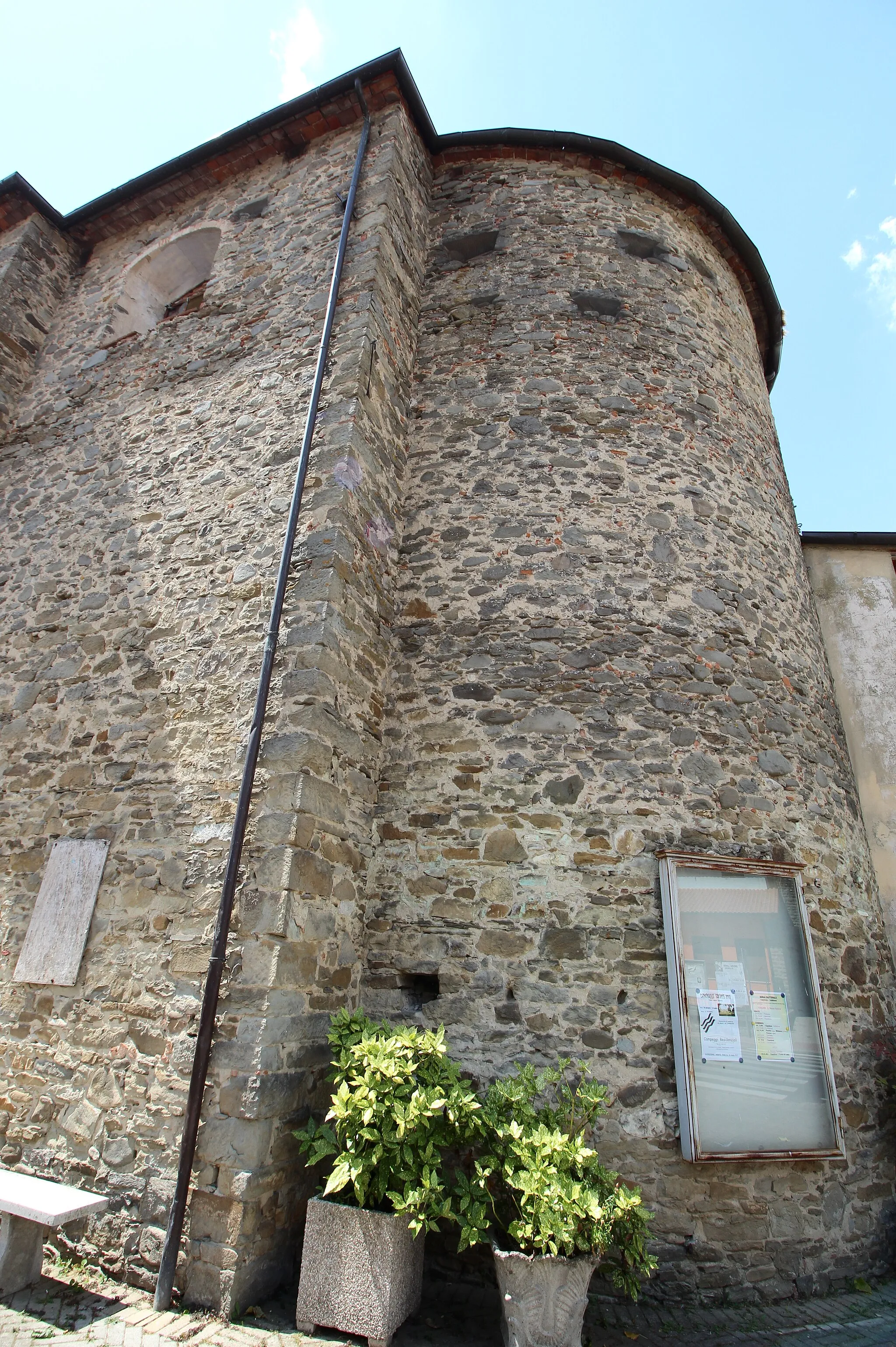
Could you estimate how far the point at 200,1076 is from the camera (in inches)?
140

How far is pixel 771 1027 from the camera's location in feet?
13.9

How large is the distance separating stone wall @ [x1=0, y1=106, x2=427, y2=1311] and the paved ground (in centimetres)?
16

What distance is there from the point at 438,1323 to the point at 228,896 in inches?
89.6

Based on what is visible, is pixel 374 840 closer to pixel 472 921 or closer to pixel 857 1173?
pixel 472 921

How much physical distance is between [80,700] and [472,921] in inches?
129

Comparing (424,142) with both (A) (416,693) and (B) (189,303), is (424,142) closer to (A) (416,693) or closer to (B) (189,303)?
(B) (189,303)

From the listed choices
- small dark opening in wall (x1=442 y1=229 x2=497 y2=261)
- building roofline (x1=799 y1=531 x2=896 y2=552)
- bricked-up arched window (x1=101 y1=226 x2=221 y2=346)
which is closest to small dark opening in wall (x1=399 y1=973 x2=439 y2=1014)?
building roofline (x1=799 y1=531 x2=896 y2=552)

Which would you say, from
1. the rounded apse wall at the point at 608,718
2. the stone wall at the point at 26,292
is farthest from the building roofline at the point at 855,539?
the stone wall at the point at 26,292

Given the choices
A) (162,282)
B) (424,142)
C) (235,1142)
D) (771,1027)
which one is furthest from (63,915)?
(424,142)

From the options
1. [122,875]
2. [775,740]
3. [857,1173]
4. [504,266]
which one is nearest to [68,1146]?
[122,875]

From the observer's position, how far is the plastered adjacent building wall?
5906 mm

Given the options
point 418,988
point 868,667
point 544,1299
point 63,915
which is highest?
point 868,667

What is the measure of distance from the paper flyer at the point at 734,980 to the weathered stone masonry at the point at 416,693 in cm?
39

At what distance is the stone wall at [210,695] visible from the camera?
3.67 m
